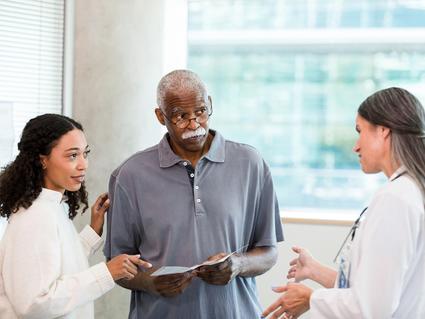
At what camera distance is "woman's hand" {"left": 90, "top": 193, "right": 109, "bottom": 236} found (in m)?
2.63

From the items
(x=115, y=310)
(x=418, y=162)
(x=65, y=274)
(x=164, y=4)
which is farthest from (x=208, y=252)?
(x=164, y=4)

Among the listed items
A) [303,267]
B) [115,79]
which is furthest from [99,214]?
[115,79]

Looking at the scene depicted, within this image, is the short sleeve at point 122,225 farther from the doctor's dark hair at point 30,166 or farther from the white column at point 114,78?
the white column at point 114,78

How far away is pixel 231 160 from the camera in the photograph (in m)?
2.55

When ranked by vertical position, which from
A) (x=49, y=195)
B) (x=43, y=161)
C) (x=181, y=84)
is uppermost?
(x=181, y=84)

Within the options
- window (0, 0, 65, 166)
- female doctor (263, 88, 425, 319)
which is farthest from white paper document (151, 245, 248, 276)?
window (0, 0, 65, 166)

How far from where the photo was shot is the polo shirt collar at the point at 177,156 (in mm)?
2496

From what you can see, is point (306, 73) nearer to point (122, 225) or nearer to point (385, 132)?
point (122, 225)

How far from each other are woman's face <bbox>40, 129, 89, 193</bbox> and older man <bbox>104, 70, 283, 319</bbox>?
23cm

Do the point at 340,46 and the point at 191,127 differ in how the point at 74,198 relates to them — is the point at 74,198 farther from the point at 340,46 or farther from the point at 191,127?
the point at 340,46

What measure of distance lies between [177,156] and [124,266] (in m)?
0.48

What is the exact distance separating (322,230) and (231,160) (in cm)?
172

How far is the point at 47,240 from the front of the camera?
6.97 feet

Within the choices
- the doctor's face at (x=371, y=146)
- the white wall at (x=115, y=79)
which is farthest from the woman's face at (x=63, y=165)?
the white wall at (x=115, y=79)
